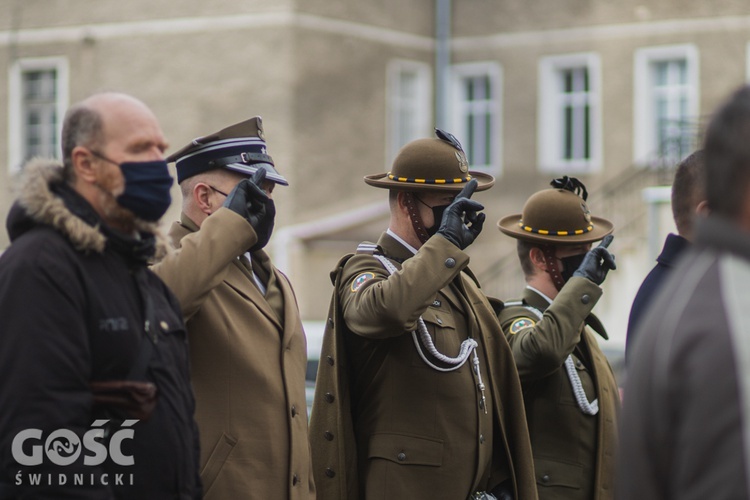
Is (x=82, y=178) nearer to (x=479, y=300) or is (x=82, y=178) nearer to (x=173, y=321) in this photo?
(x=173, y=321)

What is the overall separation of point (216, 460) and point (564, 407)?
1646 mm

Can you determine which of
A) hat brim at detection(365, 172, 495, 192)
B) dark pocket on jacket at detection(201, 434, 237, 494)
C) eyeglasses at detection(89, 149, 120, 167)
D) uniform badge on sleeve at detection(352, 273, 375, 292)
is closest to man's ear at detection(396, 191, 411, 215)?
hat brim at detection(365, 172, 495, 192)

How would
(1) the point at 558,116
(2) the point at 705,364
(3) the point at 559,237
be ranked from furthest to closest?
(1) the point at 558,116 < (3) the point at 559,237 < (2) the point at 705,364

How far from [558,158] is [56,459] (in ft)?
68.3

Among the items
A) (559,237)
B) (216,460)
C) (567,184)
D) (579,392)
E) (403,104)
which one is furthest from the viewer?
(403,104)

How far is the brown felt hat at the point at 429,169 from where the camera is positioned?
4602 mm

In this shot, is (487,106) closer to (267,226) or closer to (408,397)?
(408,397)

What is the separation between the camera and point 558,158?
914 inches

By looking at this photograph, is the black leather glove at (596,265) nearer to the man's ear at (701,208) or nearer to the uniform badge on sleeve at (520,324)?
the uniform badge on sleeve at (520,324)

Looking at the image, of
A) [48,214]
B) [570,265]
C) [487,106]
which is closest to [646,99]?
[487,106]

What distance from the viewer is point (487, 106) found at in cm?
2391

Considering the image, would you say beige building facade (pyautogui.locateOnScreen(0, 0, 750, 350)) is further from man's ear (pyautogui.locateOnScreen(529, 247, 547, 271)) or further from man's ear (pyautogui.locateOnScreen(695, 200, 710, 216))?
man's ear (pyautogui.locateOnScreen(695, 200, 710, 216))

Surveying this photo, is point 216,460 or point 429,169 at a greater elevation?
point 429,169

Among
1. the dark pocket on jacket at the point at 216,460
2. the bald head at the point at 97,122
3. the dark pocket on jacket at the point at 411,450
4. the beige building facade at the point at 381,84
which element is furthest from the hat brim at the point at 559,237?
the beige building facade at the point at 381,84
